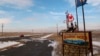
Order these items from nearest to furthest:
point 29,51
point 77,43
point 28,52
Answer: point 77,43, point 28,52, point 29,51

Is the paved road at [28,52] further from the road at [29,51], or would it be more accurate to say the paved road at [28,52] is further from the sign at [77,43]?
the sign at [77,43]

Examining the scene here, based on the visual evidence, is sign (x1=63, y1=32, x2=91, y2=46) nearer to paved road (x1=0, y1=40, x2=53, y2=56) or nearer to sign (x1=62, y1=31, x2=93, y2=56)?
sign (x1=62, y1=31, x2=93, y2=56)

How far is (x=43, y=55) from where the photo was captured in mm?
20375

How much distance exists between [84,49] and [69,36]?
165 cm

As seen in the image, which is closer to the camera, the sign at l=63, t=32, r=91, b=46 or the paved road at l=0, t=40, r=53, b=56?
the sign at l=63, t=32, r=91, b=46

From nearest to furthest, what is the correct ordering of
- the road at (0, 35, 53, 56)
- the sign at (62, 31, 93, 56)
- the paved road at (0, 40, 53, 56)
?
the sign at (62, 31, 93, 56)
the paved road at (0, 40, 53, 56)
the road at (0, 35, 53, 56)

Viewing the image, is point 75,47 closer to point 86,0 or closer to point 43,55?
point 86,0

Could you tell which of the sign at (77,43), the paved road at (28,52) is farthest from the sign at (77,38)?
the paved road at (28,52)

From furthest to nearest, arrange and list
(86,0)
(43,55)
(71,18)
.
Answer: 1. (43,55)
2. (71,18)
3. (86,0)

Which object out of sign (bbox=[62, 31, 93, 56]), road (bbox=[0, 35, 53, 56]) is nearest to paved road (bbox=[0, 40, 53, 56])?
road (bbox=[0, 35, 53, 56])

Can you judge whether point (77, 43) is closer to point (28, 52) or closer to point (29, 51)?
point (28, 52)

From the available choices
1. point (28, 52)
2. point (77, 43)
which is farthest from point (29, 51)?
point (77, 43)

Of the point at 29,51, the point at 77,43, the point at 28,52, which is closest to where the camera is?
the point at 77,43

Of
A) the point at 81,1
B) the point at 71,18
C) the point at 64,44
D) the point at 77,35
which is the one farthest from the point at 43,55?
the point at 81,1
